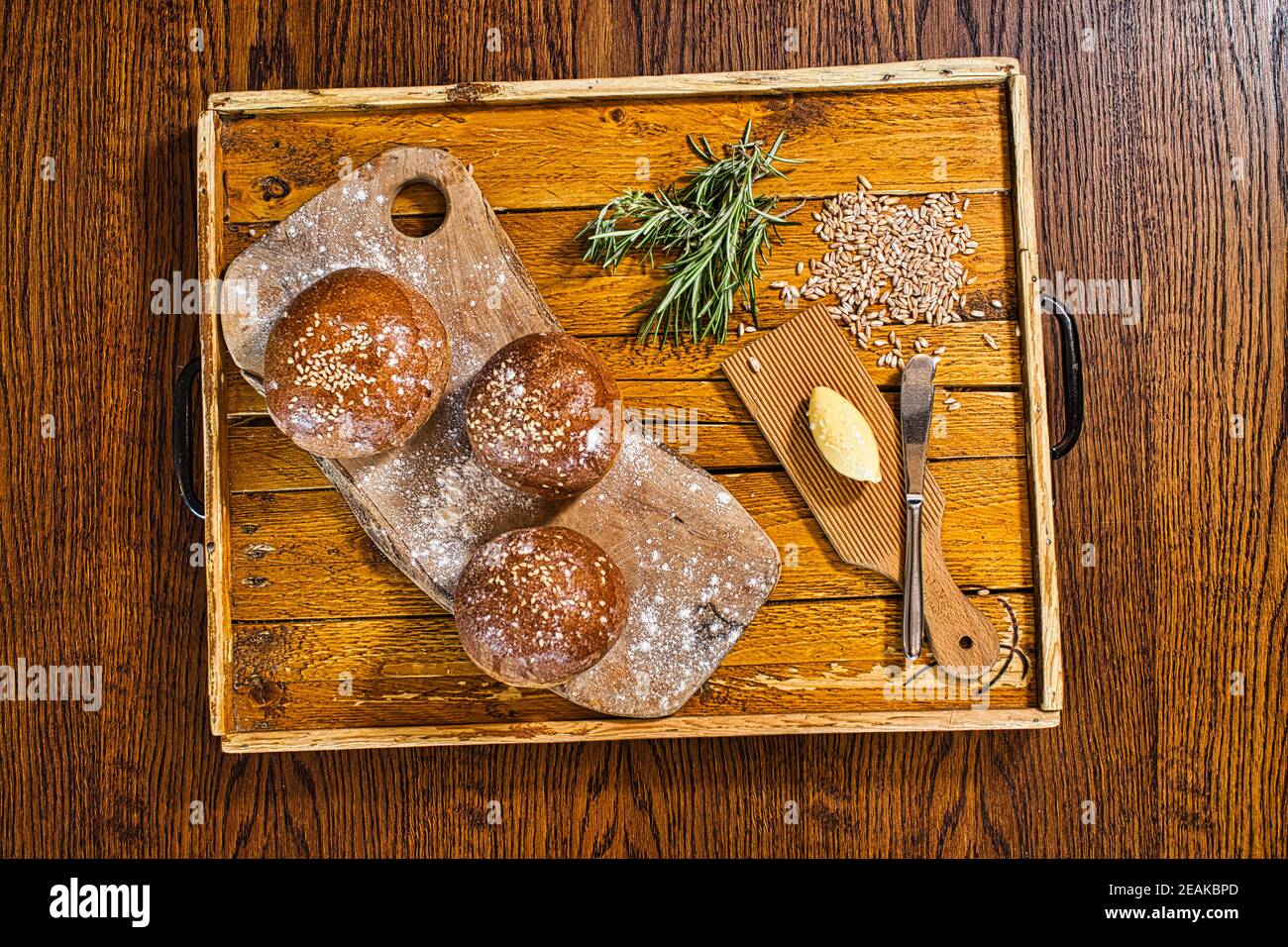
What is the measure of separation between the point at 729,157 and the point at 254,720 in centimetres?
144

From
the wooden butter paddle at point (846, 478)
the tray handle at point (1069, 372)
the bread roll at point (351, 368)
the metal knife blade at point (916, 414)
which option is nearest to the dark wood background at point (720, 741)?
the tray handle at point (1069, 372)

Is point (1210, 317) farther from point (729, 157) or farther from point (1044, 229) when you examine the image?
point (729, 157)

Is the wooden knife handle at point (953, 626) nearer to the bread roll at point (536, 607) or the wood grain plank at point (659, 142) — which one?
the bread roll at point (536, 607)

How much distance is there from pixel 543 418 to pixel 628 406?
0.27m

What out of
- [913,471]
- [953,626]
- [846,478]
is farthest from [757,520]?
[953,626]

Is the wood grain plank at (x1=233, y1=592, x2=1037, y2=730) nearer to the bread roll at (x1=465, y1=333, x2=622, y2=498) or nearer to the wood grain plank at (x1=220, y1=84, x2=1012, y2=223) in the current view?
the bread roll at (x1=465, y1=333, x2=622, y2=498)

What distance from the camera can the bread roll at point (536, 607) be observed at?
1.48 metres

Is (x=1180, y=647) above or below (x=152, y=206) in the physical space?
below

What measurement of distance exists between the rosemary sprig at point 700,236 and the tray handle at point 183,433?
81cm

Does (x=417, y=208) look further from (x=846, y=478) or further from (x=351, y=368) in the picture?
(x=846, y=478)

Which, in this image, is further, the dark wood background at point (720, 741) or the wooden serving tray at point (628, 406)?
the dark wood background at point (720, 741)

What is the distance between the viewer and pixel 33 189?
74.7 inches

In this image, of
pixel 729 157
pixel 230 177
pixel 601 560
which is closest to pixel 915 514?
pixel 601 560

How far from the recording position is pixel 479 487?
5.53 ft
